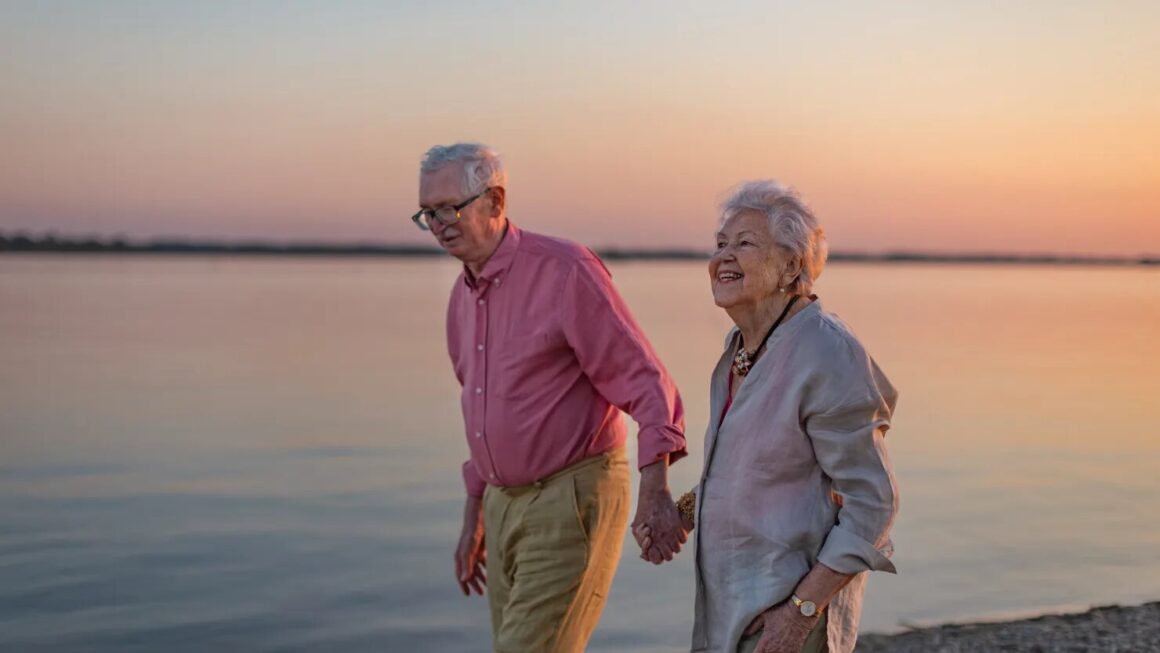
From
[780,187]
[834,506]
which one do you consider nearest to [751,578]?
[834,506]

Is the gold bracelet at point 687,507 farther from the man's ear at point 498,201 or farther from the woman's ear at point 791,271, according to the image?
the man's ear at point 498,201

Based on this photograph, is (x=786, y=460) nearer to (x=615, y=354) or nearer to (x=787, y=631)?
(x=787, y=631)

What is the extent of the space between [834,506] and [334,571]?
6950 millimetres

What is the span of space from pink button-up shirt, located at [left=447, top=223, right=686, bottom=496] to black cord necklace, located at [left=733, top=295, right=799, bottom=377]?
0.75 metres

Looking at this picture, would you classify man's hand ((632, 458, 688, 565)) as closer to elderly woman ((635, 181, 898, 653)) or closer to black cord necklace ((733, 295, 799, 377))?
elderly woman ((635, 181, 898, 653))

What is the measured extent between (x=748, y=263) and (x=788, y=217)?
5.2 inches

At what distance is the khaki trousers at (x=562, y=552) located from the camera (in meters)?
3.91

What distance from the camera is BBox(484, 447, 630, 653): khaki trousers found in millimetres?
3912

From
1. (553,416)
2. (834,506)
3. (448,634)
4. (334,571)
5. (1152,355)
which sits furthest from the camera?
(1152,355)

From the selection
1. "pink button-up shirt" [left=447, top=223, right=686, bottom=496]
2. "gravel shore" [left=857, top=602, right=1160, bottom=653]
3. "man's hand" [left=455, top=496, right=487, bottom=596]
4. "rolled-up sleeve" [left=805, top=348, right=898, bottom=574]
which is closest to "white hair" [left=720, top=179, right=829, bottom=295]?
"rolled-up sleeve" [left=805, top=348, right=898, bottom=574]

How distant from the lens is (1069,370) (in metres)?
26.5

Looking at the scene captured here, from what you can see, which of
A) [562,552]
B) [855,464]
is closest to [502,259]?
[562,552]

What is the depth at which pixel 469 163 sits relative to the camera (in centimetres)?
398

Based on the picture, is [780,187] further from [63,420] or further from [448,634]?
[63,420]
